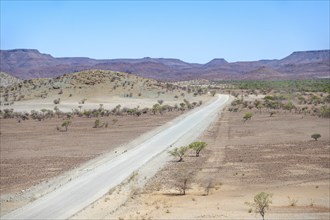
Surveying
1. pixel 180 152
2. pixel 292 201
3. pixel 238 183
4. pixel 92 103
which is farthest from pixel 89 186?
pixel 92 103

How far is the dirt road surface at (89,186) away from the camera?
21562 millimetres

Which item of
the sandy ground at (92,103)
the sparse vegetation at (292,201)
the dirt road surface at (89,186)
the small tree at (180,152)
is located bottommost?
the sparse vegetation at (292,201)

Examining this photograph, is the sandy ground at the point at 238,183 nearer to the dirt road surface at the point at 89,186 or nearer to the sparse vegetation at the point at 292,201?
the sparse vegetation at the point at 292,201

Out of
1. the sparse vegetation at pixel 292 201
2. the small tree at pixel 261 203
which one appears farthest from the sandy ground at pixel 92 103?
the small tree at pixel 261 203

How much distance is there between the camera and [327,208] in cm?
2152

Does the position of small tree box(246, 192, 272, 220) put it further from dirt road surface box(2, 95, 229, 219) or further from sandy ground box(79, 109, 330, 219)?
dirt road surface box(2, 95, 229, 219)

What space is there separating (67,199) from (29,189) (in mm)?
3759

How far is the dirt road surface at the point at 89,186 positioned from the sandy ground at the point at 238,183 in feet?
3.22

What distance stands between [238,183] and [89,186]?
330 inches

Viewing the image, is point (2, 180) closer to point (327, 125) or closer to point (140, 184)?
point (140, 184)

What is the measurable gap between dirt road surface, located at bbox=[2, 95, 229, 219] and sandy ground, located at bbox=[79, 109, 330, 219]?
982mm

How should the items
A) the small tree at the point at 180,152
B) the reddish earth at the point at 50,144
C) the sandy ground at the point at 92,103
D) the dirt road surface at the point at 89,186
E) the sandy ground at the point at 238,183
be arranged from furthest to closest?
the sandy ground at the point at 92,103, the small tree at the point at 180,152, the reddish earth at the point at 50,144, the dirt road surface at the point at 89,186, the sandy ground at the point at 238,183

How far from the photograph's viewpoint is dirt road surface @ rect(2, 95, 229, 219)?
2156 centimetres

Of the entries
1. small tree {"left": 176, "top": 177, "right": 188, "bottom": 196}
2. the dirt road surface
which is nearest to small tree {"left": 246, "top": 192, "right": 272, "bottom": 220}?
small tree {"left": 176, "top": 177, "right": 188, "bottom": 196}
